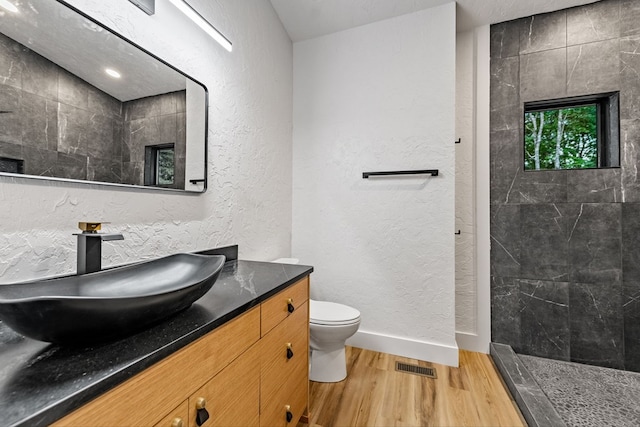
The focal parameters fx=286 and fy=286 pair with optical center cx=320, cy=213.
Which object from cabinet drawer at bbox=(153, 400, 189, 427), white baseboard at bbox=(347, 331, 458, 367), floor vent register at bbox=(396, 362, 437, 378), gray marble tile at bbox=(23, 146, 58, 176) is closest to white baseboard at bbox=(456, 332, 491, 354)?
white baseboard at bbox=(347, 331, 458, 367)

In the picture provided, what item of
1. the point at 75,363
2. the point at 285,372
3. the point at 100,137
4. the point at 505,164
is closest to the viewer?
the point at 75,363

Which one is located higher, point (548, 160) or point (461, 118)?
point (461, 118)

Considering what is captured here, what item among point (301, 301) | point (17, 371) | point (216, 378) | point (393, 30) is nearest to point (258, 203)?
point (301, 301)

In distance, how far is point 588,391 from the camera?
1725 millimetres

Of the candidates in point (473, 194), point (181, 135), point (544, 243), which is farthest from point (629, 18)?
point (181, 135)

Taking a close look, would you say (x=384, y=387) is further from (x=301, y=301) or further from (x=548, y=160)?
(x=548, y=160)

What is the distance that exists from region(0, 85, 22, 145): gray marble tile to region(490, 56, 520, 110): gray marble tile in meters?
2.69

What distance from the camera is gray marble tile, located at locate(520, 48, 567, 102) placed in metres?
2.09

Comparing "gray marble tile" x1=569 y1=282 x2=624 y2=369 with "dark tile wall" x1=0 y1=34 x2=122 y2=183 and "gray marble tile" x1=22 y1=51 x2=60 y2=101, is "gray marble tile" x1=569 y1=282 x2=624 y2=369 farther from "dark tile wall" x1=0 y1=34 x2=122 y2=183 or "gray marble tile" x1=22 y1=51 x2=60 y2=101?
"gray marble tile" x1=22 y1=51 x2=60 y2=101

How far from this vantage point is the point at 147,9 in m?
1.22

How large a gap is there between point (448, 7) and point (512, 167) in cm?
127

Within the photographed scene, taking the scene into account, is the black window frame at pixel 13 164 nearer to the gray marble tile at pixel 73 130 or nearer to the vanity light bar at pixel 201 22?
the gray marble tile at pixel 73 130

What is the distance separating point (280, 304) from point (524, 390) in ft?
5.17

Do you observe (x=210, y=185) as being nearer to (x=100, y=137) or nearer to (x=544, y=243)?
(x=100, y=137)
